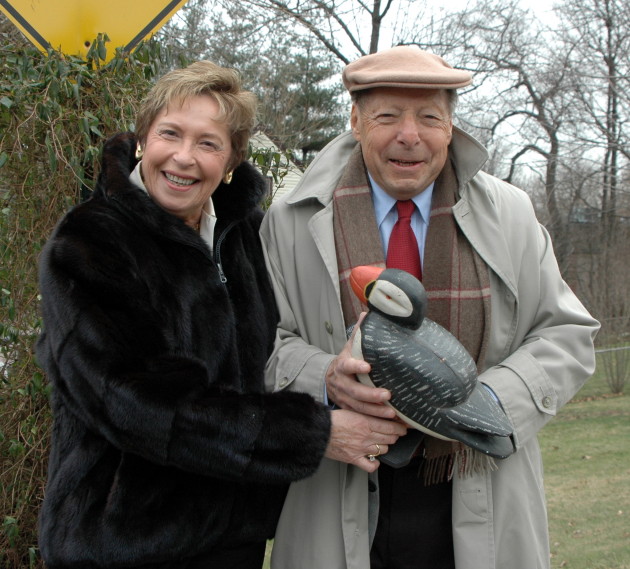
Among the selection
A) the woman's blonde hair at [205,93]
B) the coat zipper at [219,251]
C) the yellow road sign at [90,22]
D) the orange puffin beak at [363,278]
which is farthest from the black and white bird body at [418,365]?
the yellow road sign at [90,22]

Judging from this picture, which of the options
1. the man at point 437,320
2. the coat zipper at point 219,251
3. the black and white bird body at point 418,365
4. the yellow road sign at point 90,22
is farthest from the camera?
the yellow road sign at point 90,22

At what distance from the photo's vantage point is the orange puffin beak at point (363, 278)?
1.93 metres

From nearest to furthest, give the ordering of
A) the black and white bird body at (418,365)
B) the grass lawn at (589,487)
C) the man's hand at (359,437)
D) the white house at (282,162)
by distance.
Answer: the black and white bird body at (418,365)
the man's hand at (359,437)
the white house at (282,162)
the grass lawn at (589,487)

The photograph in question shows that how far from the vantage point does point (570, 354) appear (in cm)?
223

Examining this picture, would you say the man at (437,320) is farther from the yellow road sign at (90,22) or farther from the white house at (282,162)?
the yellow road sign at (90,22)

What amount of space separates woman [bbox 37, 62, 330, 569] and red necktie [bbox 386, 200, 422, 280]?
0.49 m

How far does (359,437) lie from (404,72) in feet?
3.44

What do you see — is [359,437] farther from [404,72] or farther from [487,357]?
[404,72]

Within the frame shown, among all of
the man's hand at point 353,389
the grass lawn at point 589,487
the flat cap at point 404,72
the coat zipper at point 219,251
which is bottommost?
the grass lawn at point 589,487

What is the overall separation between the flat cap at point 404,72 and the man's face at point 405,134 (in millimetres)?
54

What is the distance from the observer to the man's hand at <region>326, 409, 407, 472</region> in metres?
2.03

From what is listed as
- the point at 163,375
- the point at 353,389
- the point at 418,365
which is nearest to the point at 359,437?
the point at 353,389

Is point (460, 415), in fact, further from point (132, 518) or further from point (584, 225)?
point (584, 225)

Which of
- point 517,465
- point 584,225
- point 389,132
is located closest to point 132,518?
point 517,465
